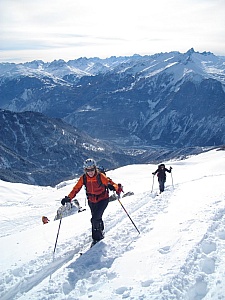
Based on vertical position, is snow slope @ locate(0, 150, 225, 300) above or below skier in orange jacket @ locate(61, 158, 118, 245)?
below

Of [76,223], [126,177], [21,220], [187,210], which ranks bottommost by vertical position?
[126,177]

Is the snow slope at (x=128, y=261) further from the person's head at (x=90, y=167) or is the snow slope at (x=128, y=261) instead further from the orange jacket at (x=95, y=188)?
the person's head at (x=90, y=167)

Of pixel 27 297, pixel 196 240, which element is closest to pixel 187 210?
pixel 196 240

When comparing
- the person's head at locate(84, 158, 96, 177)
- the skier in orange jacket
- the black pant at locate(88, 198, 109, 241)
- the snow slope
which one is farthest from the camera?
the black pant at locate(88, 198, 109, 241)

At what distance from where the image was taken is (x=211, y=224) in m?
11.2

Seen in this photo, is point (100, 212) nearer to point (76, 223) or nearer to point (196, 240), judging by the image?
point (196, 240)

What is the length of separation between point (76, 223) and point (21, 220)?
21.3 metres

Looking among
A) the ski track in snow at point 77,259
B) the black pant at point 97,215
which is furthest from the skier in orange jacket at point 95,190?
the ski track in snow at point 77,259

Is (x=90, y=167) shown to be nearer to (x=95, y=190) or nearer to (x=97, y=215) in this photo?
(x=95, y=190)

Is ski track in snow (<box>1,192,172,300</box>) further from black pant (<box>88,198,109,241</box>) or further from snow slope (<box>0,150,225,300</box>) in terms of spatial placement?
black pant (<box>88,198,109,241</box>)

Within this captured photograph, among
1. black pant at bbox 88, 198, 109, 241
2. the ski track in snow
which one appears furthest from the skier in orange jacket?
the ski track in snow

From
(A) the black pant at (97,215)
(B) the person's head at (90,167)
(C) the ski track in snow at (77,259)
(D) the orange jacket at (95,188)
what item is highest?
(B) the person's head at (90,167)

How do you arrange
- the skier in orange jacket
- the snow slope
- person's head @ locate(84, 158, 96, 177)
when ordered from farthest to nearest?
the skier in orange jacket < person's head @ locate(84, 158, 96, 177) < the snow slope

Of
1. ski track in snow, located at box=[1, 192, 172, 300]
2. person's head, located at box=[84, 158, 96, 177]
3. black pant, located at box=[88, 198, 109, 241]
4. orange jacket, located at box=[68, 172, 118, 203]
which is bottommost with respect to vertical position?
ski track in snow, located at box=[1, 192, 172, 300]
